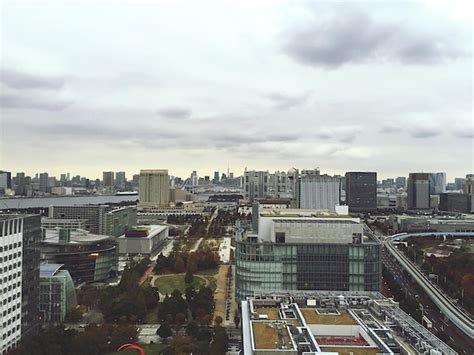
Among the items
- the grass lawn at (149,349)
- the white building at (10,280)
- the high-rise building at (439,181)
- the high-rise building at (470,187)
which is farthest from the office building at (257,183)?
the white building at (10,280)

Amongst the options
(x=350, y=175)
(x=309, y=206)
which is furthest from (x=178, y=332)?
(x=350, y=175)

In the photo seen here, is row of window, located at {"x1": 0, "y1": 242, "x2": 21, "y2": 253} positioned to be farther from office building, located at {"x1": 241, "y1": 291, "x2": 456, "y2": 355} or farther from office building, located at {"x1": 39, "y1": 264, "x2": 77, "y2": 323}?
office building, located at {"x1": 241, "y1": 291, "x2": 456, "y2": 355}

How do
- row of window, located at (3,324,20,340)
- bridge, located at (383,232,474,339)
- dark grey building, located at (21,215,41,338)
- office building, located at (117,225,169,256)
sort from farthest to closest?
office building, located at (117,225,169,256) < bridge, located at (383,232,474,339) < dark grey building, located at (21,215,41,338) < row of window, located at (3,324,20,340)

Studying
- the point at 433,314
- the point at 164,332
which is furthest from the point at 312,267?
the point at 433,314

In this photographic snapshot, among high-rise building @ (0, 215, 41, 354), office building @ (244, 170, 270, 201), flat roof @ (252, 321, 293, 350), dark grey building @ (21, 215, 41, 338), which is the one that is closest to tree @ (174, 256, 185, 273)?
dark grey building @ (21, 215, 41, 338)

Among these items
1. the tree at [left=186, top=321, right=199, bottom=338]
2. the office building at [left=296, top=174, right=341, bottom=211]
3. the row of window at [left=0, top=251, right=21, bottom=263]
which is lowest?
the tree at [left=186, top=321, right=199, bottom=338]

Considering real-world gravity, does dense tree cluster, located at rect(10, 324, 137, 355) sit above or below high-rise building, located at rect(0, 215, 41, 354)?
below

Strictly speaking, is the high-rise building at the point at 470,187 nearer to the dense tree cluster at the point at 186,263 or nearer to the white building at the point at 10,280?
the dense tree cluster at the point at 186,263

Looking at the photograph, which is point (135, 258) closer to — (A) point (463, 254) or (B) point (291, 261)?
(B) point (291, 261)
